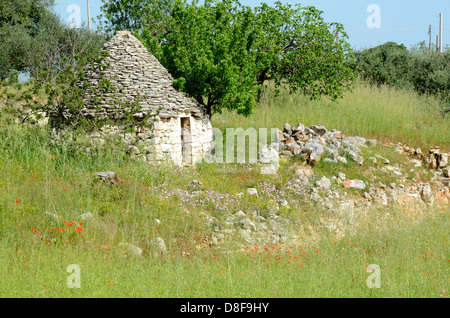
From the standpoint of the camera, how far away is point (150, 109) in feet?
39.0

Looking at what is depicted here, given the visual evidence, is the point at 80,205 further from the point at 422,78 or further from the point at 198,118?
the point at 422,78

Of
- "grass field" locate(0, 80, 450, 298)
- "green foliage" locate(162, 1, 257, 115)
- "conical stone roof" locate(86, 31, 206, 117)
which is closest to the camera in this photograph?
"grass field" locate(0, 80, 450, 298)

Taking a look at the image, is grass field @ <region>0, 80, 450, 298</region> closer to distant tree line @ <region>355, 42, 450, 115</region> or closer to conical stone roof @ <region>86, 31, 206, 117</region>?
conical stone roof @ <region>86, 31, 206, 117</region>

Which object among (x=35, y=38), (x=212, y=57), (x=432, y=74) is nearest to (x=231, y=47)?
(x=212, y=57)

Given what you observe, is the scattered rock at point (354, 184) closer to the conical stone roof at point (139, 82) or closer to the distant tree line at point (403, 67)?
the conical stone roof at point (139, 82)

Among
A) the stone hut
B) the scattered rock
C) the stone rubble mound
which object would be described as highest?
the stone hut

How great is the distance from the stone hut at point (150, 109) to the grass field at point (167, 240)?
534mm

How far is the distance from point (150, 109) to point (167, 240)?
170 inches

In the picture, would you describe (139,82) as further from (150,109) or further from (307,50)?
(307,50)

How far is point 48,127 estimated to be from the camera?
1288cm

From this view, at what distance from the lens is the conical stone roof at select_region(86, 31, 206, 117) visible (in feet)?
39.4

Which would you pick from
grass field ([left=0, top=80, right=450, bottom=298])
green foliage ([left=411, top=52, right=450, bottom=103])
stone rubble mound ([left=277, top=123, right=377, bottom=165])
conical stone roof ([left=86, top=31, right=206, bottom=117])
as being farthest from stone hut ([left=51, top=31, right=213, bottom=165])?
green foliage ([left=411, top=52, right=450, bottom=103])

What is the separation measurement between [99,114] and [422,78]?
1742cm
